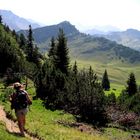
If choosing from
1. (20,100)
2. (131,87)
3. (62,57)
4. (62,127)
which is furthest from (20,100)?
(131,87)

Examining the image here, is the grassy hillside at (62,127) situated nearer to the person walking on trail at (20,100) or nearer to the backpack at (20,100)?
the person walking on trail at (20,100)

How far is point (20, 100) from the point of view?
20016mm

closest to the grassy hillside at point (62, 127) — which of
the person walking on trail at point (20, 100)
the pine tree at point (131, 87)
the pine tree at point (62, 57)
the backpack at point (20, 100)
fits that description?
the person walking on trail at point (20, 100)

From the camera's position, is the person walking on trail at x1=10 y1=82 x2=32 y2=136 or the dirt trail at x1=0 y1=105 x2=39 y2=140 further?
the dirt trail at x1=0 y1=105 x2=39 y2=140

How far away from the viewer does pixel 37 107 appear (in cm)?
5075

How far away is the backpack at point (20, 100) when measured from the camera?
1998 cm

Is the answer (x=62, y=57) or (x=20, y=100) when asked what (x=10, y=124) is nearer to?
(x=20, y=100)

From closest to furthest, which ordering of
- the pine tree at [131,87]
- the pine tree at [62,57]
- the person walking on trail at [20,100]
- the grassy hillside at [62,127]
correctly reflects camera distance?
the person walking on trail at [20,100] → the grassy hillside at [62,127] → the pine tree at [62,57] → the pine tree at [131,87]

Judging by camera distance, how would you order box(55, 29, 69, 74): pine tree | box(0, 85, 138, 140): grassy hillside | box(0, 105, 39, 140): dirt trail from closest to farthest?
1. box(0, 105, 39, 140): dirt trail
2. box(0, 85, 138, 140): grassy hillside
3. box(55, 29, 69, 74): pine tree

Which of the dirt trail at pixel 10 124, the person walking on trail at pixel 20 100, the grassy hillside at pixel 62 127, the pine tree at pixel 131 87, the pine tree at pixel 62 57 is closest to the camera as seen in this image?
the person walking on trail at pixel 20 100

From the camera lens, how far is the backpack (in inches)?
787

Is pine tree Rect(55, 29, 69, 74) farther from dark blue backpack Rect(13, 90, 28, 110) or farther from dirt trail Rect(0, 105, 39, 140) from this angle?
dark blue backpack Rect(13, 90, 28, 110)

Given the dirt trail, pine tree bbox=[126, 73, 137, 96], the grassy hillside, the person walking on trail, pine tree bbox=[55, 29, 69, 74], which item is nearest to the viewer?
the person walking on trail

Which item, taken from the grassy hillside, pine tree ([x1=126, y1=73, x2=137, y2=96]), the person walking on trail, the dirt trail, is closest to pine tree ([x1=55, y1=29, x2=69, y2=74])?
the grassy hillside
